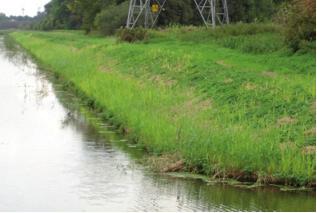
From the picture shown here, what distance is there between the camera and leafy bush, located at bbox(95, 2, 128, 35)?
53375 millimetres

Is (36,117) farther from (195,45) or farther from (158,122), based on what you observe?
(195,45)

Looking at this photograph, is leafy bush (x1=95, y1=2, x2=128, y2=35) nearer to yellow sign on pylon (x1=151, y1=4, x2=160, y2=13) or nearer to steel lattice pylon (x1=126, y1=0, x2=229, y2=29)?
steel lattice pylon (x1=126, y1=0, x2=229, y2=29)

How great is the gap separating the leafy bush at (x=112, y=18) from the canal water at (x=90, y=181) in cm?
3647

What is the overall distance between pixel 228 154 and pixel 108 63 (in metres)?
17.2

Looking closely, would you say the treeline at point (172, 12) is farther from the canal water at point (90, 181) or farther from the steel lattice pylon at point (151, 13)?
the canal water at point (90, 181)

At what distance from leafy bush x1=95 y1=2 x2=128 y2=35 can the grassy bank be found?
83.3ft

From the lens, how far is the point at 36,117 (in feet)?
58.7

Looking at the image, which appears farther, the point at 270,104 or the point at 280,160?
the point at 270,104

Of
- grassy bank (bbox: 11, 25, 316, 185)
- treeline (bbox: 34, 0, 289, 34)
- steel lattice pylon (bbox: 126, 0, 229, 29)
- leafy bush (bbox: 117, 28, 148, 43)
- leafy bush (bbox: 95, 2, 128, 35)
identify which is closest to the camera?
grassy bank (bbox: 11, 25, 316, 185)

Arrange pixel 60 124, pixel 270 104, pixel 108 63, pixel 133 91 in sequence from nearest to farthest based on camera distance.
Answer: pixel 270 104
pixel 60 124
pixel 133 91
pixel 108 63

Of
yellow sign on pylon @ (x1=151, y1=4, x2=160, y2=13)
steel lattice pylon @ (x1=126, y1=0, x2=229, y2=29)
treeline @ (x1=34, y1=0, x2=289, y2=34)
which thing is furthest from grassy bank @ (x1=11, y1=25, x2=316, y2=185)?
treeline @ (x1=34, y1=0, x2=289, y2=34)

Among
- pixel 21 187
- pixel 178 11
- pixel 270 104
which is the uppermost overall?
pixel 178 11

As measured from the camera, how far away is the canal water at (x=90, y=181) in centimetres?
958

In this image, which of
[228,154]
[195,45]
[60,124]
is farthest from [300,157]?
[195,45]
